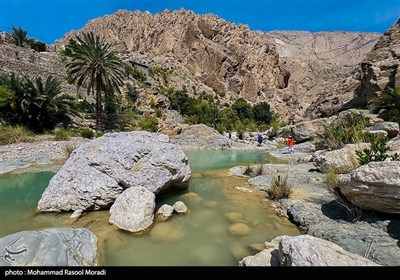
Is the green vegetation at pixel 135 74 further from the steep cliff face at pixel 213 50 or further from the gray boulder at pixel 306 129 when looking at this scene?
the gray boulder at pixel 306 129

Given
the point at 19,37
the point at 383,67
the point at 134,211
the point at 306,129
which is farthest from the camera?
the point at 19,37

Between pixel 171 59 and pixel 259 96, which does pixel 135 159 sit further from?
pixel 259 96

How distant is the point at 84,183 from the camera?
5590mm

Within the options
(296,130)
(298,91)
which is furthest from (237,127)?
(298,91)

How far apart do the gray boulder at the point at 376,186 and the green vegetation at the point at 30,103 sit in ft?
66.1

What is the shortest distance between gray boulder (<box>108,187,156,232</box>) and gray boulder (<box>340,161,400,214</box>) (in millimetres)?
3985

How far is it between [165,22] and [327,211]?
275 ft

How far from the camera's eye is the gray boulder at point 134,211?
15.2 ft

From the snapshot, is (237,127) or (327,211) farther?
(237,127)

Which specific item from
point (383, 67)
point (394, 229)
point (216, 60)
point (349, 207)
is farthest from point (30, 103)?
point (216, 60)

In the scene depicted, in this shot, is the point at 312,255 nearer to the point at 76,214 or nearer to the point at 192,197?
the point at 192,197

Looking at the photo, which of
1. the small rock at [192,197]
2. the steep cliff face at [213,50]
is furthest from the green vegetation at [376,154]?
the steep cliff face at [213,50]

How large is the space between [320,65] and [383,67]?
7840cm

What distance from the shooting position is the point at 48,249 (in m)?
3.17
